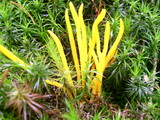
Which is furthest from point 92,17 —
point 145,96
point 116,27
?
point 145,96

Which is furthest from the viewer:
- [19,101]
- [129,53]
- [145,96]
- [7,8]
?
[7,8]

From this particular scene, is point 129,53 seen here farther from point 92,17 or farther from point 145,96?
point 92,17

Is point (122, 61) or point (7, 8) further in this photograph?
point (7, 8)

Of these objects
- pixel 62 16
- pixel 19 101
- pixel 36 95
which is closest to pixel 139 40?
pixel 62 16

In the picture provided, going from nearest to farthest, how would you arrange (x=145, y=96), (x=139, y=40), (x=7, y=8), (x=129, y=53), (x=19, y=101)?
1. (x=19, y=101)
2. (x=145, y=96)
3. (x=129, y=53)
4. (x=139, y=40)
5. (x=7, y=8)

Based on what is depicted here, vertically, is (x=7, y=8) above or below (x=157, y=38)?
above

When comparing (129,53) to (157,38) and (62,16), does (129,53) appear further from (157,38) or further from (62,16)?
(62,16)

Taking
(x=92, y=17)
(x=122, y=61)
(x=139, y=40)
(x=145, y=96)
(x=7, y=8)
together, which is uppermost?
(x=7, y=8)
